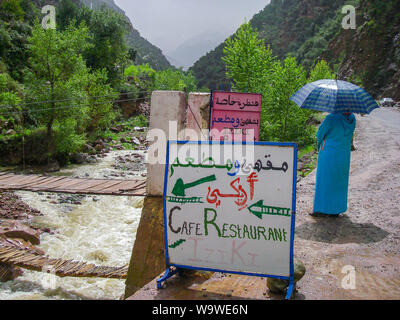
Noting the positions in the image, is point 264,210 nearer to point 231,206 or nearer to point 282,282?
point 231,206

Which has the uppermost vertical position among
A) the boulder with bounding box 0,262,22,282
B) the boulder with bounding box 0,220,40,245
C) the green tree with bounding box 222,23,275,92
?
the green tree with bounding box 222,23,275,92

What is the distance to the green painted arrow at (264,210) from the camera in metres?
2.78

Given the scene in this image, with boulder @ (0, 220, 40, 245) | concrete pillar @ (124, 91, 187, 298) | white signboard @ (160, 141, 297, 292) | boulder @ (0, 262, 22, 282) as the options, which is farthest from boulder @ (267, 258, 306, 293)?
boulder @ (0, 220, 40, 245)

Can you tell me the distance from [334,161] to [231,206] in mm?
2471

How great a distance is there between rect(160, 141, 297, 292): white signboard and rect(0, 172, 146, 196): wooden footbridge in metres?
2.13

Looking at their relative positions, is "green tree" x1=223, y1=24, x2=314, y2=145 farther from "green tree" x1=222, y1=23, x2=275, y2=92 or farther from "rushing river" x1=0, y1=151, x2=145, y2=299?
"rushing river" x1=0, y1=151, x2=145, y2=299

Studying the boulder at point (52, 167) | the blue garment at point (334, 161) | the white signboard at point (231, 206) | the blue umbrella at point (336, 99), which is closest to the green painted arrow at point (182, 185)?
the white signboard at point (231, 206)

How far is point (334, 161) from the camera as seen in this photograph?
482 centimetres

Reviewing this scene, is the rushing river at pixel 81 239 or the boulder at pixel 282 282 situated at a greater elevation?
the boulder at pixel 282 282

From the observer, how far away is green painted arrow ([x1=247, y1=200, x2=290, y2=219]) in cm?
278

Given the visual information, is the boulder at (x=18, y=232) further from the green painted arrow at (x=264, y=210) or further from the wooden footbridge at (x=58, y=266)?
the green painted arrow at (x=264, y=210)

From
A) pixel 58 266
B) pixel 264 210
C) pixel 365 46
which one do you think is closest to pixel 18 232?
pixel 58 266

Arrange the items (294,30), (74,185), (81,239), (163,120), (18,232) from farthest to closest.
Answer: (294,30) < (81,239) < (18,232) < (74,185) < (163,120)

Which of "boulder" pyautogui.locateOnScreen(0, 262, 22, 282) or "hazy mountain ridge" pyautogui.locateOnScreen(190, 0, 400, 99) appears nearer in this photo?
"boulder" pyautogui.locateOnScreen(0, 262, 22, 282)
